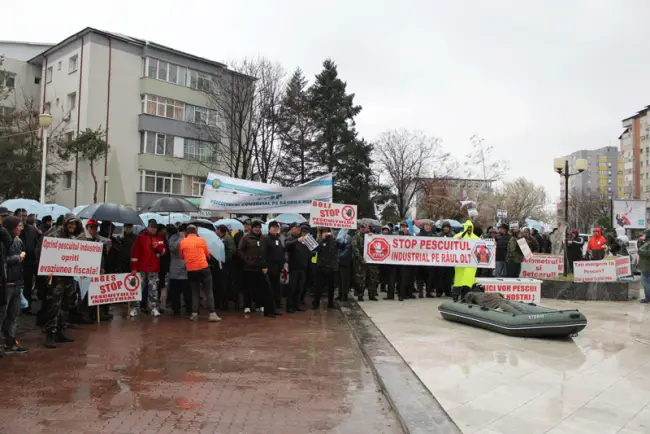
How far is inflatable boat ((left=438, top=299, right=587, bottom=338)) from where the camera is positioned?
8.35m

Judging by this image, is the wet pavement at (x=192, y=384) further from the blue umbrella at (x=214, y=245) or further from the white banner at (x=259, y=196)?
the white banner at (x=259, y=196)

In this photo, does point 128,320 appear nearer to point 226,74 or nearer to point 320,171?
point 226,74

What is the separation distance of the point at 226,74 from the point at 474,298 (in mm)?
30755

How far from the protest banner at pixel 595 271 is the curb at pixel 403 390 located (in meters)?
7.54

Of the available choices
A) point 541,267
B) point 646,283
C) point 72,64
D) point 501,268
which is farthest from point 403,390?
point 72,64

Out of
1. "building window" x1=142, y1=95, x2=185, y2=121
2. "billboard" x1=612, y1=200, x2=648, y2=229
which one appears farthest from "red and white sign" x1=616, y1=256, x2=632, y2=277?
"building window" x1=142, y1=95, x2=185, y2=121

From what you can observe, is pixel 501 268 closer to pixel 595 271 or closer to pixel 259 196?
pixel 595 271

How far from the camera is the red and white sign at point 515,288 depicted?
994cm

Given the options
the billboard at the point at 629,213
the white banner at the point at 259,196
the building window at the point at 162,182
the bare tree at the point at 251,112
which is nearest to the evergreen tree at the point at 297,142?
the bare tree at the point at 251,112

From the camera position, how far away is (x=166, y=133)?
42625 millimetres

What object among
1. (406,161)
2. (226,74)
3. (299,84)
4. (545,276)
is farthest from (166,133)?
(545,276)

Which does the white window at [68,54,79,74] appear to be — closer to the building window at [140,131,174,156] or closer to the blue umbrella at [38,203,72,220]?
the building window at [140,131,174,156]

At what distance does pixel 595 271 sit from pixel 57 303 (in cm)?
1263

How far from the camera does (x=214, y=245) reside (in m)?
11.4
